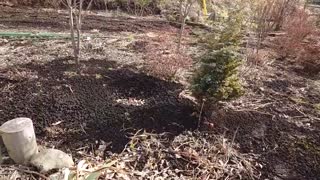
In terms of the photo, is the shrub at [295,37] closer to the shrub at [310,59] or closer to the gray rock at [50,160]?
the shrub at [310,59]

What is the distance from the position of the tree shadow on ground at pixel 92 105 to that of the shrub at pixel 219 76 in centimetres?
34

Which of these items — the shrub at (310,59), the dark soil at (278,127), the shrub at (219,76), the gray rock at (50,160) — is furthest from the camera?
A: the shrub at (310,59)

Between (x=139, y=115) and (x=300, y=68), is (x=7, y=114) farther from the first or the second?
(x=300, y=68)

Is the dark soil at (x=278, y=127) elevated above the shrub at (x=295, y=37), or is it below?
below

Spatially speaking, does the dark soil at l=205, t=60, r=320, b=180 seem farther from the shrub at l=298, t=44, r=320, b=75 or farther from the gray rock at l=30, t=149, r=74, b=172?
the gray rock at l=30, t=149, r=74, b=172

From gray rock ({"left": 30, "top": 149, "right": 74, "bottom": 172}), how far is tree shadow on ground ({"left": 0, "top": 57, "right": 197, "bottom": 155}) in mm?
193

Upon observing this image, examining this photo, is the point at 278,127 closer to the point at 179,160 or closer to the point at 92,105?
the point at 179,160

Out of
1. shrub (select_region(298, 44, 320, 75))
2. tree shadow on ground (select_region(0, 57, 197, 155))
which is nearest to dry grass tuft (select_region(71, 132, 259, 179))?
tree shadow on ground (select_region(0, 57, 197, 155))

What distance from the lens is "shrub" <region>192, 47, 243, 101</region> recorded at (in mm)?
2441

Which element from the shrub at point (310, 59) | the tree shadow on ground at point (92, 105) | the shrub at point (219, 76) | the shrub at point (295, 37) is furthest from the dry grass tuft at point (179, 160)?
the shrub at point (295, 37)

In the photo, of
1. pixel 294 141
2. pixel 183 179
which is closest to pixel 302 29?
pixel 294 141

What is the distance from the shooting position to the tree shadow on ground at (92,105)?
2.42 m

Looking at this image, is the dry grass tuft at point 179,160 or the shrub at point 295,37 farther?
the shrub at point 295,37

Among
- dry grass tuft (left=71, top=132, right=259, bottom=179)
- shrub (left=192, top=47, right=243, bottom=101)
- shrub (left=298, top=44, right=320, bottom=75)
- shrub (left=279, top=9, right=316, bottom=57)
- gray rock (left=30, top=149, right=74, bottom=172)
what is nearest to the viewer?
gray rock (left=30, top=149, right=74, bottom=172)
